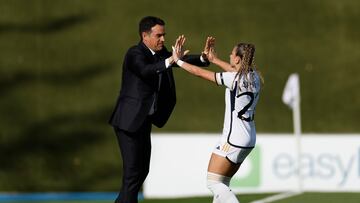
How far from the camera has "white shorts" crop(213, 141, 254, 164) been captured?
8.49 meters

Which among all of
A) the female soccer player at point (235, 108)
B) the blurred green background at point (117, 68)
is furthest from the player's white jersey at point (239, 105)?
the blurred green background at point (117, 68)

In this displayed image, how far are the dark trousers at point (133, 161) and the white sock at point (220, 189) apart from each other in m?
0.61

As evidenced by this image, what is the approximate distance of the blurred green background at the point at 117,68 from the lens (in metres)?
23.0

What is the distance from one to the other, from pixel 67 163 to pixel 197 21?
4.58m

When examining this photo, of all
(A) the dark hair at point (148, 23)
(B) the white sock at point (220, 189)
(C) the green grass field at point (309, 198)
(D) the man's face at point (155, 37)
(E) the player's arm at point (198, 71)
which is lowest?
(C) the green grass field at point (309, 198)

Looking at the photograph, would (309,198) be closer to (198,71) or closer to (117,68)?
(198,71)

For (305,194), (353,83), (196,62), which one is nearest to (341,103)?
(353,83)

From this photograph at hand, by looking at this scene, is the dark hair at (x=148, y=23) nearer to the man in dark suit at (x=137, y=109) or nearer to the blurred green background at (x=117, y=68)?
the man in dark suit at (x=137, y=109)

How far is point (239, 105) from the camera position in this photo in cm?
845

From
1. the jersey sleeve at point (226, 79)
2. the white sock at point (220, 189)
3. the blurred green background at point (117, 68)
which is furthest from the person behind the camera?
the blurred green background at point (117, 68)

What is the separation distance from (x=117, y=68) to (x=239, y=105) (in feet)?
48.9

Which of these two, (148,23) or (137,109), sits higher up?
(148,23)

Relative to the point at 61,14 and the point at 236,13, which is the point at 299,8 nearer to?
the point at 236,13

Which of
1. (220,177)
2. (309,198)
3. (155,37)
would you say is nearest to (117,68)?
(309,198)
